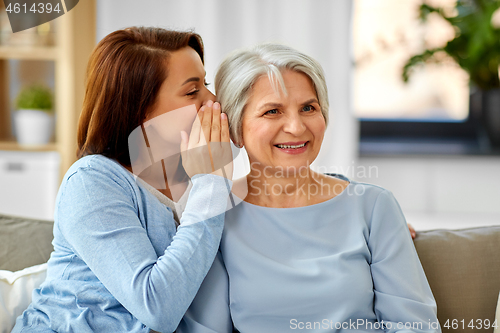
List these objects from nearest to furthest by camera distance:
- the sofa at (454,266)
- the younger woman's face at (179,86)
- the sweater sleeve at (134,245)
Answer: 1. the sweater sleeve at (134,245)
2. the younger woman's face at (179,86)
3. the sofa at (454,266)

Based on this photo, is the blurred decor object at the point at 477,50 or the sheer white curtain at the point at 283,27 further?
the sheer white curtain at the point at 283,27

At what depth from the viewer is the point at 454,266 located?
4.63ft

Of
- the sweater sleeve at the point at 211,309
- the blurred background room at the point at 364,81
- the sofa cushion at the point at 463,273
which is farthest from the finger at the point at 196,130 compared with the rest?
the blurred background room at the point at 364,81

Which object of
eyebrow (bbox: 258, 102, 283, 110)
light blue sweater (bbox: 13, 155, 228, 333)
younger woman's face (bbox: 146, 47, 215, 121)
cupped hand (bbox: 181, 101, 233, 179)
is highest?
younger woman's face (bbox: 146, 47, 215, 121)

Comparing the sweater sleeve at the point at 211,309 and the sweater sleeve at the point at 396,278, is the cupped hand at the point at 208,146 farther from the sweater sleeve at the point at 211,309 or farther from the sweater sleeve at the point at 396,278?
the sweater sleeve at the point at 396,278

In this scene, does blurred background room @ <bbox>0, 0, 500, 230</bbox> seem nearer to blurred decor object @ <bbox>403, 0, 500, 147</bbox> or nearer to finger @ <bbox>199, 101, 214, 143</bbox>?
blurred decor object @ <bbox>403, 0, 500, 147</bbox>

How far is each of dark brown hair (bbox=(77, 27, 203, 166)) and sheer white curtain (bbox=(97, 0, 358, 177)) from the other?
1502 mm

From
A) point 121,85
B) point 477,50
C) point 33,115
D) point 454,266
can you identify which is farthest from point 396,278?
point 33,115

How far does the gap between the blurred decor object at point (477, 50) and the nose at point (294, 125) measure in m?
1.81

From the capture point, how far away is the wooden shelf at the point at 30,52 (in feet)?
8.94

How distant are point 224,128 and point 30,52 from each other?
1984mm

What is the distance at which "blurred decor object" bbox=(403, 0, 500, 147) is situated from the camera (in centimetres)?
262

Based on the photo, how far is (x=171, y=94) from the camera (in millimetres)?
1271

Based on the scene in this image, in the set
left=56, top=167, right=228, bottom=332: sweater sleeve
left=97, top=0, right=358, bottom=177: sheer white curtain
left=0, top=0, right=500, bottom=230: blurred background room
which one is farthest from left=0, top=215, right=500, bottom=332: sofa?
left=97, top=0, right=358, bottom=177: sheer white curtain
